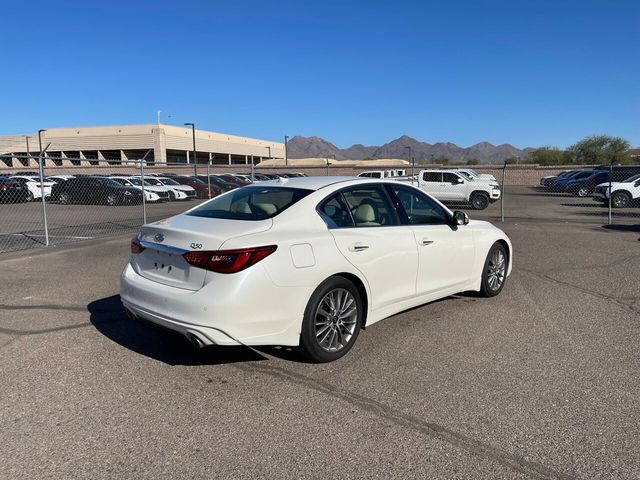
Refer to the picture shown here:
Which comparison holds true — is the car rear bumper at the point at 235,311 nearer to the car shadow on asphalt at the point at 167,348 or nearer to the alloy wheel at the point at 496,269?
the car shadow on asphalt at the point at 167,348

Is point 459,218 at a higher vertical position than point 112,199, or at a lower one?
lower

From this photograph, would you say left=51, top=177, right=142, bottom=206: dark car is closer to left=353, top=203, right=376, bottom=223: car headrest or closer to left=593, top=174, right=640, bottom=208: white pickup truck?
left=353, top=203, right=376, bottom=223: car headrest

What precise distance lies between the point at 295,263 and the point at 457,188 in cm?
1892

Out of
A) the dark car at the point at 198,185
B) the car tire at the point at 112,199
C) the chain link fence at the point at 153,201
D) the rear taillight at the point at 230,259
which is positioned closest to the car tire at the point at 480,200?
the chain link fence at the point at 153,201

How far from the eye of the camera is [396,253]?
4828 millimetres

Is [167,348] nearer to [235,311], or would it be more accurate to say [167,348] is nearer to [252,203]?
[235,311]

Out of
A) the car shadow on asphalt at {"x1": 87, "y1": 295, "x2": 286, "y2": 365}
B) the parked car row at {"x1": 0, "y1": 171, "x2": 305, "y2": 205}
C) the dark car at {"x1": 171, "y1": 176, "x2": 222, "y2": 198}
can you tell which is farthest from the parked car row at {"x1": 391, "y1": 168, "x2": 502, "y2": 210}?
the car shadow on asphalt at {"x1": 87, "y1": 295, "x2": 286, "y2": 365}

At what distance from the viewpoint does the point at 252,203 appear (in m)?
4.88

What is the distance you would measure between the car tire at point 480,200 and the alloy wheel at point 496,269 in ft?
51.8

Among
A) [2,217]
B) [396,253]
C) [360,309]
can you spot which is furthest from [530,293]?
[2,217]

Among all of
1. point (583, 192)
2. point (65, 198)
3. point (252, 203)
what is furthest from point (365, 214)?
point (583, 192)

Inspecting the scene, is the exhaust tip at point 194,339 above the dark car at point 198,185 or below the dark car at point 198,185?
below

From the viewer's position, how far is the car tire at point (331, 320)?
4117 mm

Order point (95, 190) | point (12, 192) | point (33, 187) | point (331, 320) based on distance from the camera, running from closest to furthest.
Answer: point (331, 320)
point (95, 190)
point (12, 192)
point (33, 187)
